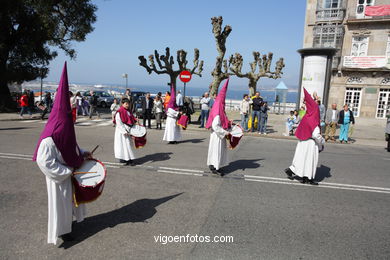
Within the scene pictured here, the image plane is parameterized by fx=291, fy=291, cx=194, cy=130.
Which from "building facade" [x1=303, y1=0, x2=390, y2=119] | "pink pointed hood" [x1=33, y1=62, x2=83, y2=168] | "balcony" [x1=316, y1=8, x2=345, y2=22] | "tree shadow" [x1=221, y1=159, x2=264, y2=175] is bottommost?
"tree shadow" [x1=221, y1=159, x2=264, y2=175]

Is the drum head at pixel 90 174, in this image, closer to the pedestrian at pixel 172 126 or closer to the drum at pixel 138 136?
the drum at pixel 138 136

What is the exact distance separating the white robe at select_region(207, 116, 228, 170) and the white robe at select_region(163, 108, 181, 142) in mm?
4242

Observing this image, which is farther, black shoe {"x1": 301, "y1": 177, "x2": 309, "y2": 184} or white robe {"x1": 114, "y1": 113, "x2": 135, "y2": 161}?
white robe {"x1": 114, "y1": 113, "x2": 135, "y2": 161}

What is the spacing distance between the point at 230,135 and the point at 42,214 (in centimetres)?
406

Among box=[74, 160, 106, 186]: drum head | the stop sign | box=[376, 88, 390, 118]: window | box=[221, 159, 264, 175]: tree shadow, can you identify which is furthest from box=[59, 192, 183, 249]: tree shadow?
box=[376, 88, 390, 118]: window

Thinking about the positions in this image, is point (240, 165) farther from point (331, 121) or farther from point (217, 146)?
point (331, 121)

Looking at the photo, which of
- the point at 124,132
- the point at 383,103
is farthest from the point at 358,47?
the point at 124,132

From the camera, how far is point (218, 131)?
657 centimetres

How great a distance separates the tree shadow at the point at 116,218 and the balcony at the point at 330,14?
986 inches

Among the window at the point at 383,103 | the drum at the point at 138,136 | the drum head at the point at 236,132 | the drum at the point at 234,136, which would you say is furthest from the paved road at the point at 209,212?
the window at the point at 383,103

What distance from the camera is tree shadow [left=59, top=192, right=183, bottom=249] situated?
160 inches

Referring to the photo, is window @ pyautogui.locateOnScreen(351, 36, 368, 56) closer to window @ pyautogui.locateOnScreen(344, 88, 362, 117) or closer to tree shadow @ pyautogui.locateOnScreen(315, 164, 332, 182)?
window @ pyautogui.locateOnScreen(344, 88, 362, 117)

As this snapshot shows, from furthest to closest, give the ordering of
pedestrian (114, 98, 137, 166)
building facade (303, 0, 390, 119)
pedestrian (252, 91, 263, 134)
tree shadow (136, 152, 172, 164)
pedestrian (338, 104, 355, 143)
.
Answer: building facade (303, 0, 390, 119) < pedestrian (252, 91, 263, 134) < pedestrian (338, 104, 355, 143) < tree shadow (136, 152, 172, 164) < pedestrian (114, 98, 137, 166)

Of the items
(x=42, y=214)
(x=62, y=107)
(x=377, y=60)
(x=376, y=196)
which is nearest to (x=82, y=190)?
(x=62, y=107)
